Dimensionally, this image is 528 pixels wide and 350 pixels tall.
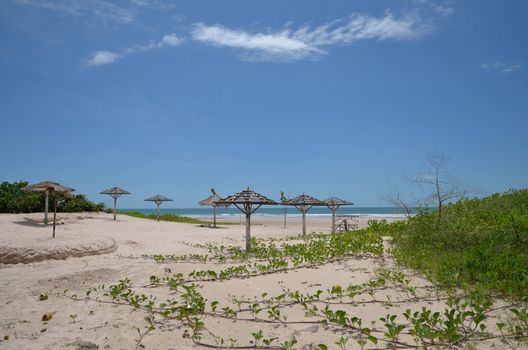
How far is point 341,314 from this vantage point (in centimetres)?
468

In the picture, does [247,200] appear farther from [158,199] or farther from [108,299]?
[158,199]

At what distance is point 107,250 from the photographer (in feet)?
39.0

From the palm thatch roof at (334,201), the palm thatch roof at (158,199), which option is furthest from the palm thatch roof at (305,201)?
the palm thatch roof at (158,199)

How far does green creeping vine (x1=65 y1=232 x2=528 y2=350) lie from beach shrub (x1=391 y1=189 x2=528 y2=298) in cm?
55

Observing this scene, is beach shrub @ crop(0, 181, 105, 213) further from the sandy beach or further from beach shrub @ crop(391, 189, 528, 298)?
beach shrub @ crop(391, 189, 528, 298)

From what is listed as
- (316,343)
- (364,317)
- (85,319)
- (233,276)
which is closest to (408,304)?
(364,317)

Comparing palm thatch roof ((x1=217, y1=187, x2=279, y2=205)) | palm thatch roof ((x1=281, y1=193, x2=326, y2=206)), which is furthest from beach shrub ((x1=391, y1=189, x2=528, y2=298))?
palm thatch roof ((x1=281, y1=193, x2=326, y2=206))

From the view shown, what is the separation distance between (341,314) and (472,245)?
5.25m

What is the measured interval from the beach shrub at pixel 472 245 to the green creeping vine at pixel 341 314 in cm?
55

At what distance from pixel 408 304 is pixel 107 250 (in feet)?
31.5

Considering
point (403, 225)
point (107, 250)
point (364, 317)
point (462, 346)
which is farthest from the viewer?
point (107, 250)

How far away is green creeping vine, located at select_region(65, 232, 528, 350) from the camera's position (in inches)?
168

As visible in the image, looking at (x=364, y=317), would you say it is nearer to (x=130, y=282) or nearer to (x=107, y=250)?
(x=130, y=282)

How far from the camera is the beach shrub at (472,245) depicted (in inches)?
242
